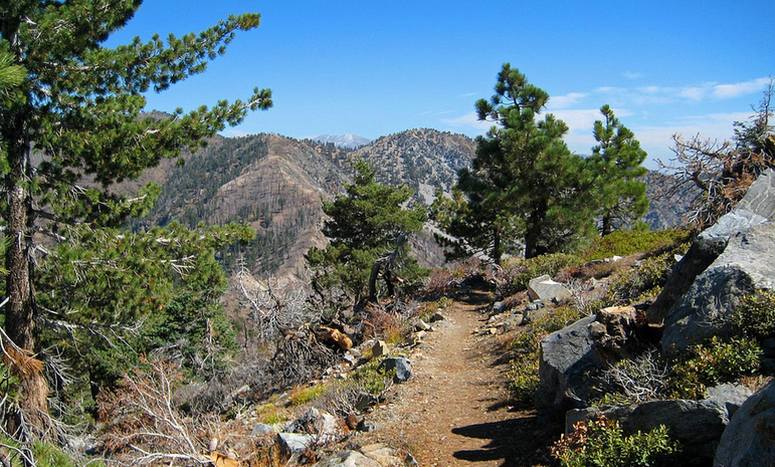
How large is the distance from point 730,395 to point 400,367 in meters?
5.44

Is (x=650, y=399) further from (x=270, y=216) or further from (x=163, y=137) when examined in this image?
(x=270, y=216)

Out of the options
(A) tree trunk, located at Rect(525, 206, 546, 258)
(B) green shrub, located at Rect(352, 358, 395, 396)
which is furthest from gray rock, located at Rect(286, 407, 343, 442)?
(A) tree trunk, located at Rect(525, 206, 546, 258)

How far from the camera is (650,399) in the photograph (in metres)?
4.95

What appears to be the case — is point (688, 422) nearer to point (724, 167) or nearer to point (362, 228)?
point (724, 167)

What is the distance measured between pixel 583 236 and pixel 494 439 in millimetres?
14483

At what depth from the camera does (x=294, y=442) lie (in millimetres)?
6840

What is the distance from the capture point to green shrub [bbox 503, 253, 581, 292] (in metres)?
15.5

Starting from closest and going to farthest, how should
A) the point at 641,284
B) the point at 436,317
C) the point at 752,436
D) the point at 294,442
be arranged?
1. the point at 752,436
2. the point at 294,442
3. the point at 641,284
4. the point at 436,317

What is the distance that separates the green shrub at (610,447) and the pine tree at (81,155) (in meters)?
5.64

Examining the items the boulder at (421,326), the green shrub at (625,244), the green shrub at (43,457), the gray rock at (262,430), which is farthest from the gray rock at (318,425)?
the green shrub at (625,244)

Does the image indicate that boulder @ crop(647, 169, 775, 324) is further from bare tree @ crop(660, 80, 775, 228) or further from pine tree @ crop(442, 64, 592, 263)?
pine tree @ crop(442, 64, 592, 263)

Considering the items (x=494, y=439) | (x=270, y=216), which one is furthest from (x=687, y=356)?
(x=270, y=216)

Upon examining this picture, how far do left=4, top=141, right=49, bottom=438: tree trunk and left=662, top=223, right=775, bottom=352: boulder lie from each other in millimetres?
7043

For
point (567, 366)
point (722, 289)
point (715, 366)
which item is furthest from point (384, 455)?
point (722, 289)
